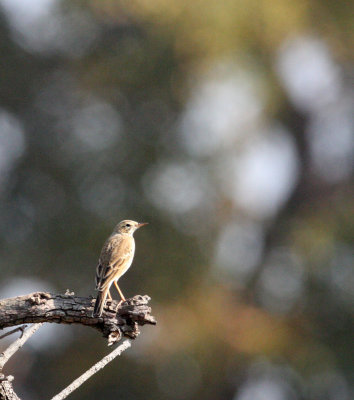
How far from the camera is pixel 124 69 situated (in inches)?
587

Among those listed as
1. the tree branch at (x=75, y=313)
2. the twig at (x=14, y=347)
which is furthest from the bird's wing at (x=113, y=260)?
the twig at (x=14, y=347)

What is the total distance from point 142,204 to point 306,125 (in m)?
4.66

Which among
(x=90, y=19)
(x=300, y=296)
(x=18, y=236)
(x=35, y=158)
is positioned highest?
(x=90, y=19)

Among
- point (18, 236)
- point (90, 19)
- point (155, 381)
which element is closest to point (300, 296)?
point (155, 381)

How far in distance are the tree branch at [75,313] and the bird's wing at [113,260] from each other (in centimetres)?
134

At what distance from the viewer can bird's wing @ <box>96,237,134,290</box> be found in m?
6.04

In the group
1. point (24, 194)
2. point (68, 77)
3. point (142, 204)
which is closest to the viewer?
point (142, 204)

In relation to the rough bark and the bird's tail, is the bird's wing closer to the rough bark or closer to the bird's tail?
the bird's tail

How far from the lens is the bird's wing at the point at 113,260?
604cm

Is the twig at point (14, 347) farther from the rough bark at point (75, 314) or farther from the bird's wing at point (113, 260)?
the bird's wing at point (113, 260)

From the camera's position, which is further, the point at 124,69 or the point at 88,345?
the point at 124,69

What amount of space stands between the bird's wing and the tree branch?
4.40ft

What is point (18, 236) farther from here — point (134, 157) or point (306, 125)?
point (306, 125)

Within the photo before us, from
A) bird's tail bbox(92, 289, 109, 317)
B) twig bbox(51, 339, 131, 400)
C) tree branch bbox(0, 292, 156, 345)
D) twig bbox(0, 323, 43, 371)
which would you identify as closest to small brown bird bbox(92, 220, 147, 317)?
bird's tail bbox(92, 289, 109, 317)
